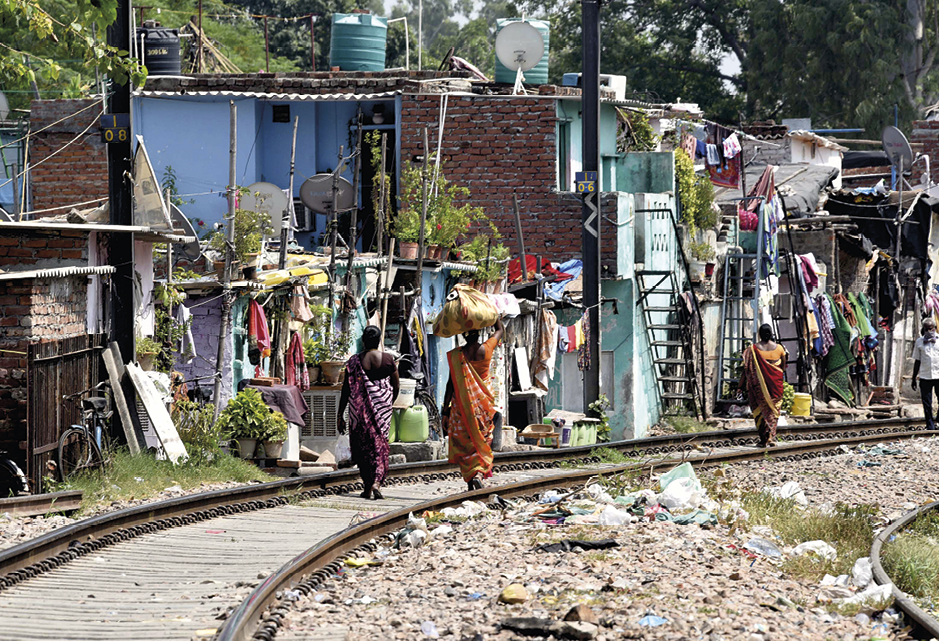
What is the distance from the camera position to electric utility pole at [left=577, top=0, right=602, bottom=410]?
66.4 ft

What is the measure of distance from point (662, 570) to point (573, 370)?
15.6 meters

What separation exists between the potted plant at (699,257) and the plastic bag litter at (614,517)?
649 inches

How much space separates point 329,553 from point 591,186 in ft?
40.6

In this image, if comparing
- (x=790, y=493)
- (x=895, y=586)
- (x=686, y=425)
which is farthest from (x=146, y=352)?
(x=686, y=425)

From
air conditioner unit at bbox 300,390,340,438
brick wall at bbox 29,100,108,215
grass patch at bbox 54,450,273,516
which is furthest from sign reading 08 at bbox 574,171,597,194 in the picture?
brick wall at bbox 29,100,108,215

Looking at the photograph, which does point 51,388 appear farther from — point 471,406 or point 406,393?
point 406,393

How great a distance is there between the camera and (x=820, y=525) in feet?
36.8

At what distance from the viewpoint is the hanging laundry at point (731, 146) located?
100 feet

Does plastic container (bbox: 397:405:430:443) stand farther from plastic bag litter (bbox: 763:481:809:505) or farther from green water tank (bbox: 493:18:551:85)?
green water tank (bbox: 493:18:551:85)

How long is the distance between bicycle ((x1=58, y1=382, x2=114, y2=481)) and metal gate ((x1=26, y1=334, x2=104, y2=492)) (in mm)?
101

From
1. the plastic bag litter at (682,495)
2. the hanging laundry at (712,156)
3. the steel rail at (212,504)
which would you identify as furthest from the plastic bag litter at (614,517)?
the hanging laundry at (712,156)

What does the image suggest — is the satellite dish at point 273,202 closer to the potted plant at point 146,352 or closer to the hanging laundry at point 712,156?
the potted plant at point 146,352

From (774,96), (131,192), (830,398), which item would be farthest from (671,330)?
(774,96)

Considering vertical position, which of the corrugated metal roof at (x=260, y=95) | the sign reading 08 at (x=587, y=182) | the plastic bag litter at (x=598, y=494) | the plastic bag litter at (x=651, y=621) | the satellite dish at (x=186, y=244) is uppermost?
the corrugated metal roof at (x=260, y=95)
